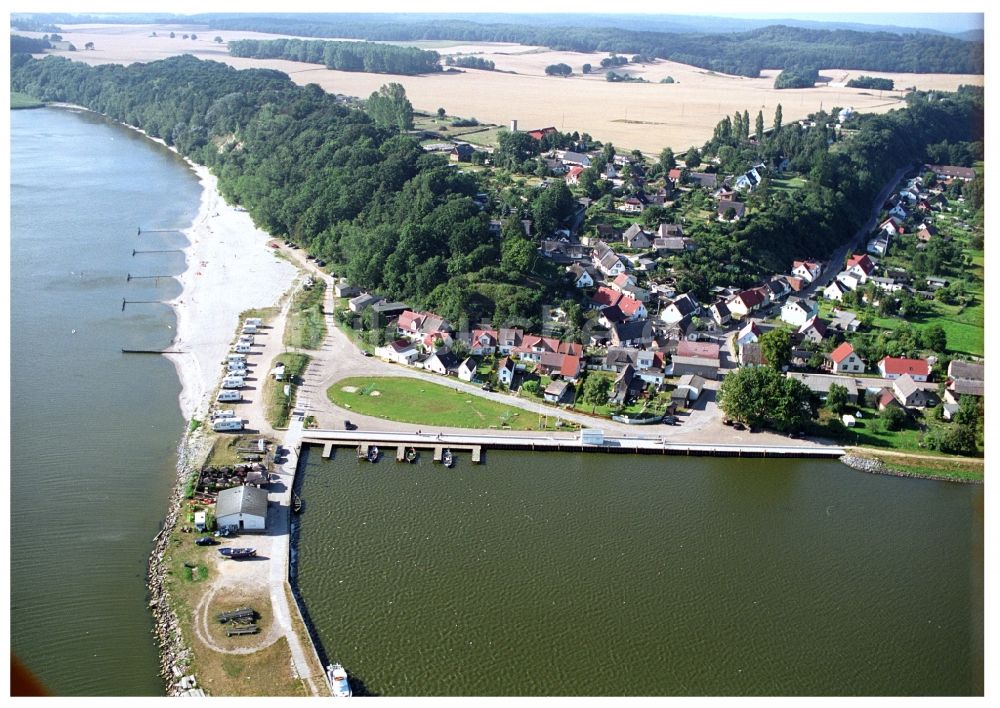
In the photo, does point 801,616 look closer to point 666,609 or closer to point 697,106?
point 666,609

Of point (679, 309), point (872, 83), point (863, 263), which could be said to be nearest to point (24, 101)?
point (679, 309)

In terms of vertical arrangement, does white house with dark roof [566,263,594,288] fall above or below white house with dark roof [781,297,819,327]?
above

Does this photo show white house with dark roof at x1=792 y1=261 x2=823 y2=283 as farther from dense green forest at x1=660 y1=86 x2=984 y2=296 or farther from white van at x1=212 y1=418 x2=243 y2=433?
white van at x1=212 y1=418 x2=243 y2=433

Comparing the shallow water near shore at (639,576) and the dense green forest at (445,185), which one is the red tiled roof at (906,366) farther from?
the dense green forest at (445,185)

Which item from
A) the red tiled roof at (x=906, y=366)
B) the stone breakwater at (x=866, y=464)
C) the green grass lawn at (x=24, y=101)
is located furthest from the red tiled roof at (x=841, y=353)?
the green grass lawn at (x=24, y=101)

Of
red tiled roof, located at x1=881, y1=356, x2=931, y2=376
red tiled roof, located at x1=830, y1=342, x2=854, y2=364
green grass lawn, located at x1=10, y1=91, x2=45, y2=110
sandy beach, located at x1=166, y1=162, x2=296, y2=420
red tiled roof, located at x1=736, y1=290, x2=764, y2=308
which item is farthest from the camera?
green grass lawn, located at x1=10, y1=91, x2=45, y2=110

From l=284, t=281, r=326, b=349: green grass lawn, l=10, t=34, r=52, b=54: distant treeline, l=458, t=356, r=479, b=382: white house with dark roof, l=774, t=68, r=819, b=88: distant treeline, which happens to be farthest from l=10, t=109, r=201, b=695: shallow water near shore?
l=774, t=68, r=819, b=88: distant treeline

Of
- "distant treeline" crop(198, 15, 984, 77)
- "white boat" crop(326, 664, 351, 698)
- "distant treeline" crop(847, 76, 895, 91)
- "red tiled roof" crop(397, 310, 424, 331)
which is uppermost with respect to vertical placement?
"distant treeline" crop(198, 15, 984, 77)

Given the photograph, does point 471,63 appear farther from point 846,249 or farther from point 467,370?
point 467,370

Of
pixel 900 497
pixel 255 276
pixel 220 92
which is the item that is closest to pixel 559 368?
pixel 900 497
